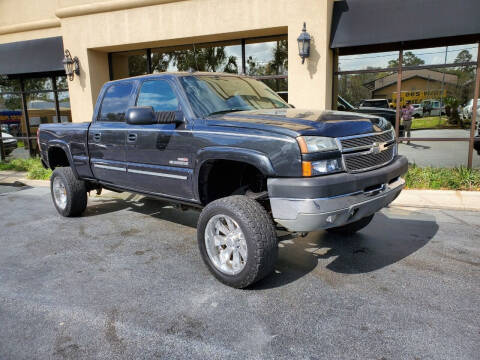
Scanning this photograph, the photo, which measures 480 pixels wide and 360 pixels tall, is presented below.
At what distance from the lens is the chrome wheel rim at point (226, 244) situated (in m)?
3.51

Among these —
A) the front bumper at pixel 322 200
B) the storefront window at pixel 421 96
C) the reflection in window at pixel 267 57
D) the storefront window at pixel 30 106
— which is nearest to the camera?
the front bumper at pixel 322 200

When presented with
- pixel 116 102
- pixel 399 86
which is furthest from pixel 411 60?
pixel 116 102

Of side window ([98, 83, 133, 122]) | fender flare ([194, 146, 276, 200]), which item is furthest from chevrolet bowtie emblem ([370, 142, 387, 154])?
side window ([98, 83, 133, 122])

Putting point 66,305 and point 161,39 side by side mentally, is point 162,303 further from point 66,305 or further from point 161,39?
point 161,39

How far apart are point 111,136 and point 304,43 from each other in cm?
518

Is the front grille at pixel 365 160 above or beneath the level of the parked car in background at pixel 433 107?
beneath

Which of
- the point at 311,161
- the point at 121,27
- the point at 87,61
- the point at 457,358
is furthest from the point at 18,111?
the point at 457,358

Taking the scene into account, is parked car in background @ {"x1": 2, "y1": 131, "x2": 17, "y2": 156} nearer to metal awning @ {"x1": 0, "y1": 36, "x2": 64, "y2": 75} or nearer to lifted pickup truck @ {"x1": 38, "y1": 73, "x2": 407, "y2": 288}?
metal awning @ {"x1": 0, "y1": 36, "x2": 64, "y2": 75}

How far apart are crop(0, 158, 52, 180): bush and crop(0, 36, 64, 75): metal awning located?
2.69m

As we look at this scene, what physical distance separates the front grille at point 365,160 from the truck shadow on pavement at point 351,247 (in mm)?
1107

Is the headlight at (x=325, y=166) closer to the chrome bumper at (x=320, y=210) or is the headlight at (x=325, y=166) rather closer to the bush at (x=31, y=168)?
the chrome bumper at (x=320, y=210)

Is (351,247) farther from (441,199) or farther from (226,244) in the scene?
(441,199)

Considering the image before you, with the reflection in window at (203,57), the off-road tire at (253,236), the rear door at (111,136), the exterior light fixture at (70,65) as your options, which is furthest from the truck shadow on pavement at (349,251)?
the exterior light fixture at (70,65)

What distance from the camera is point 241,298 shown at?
134 inches
